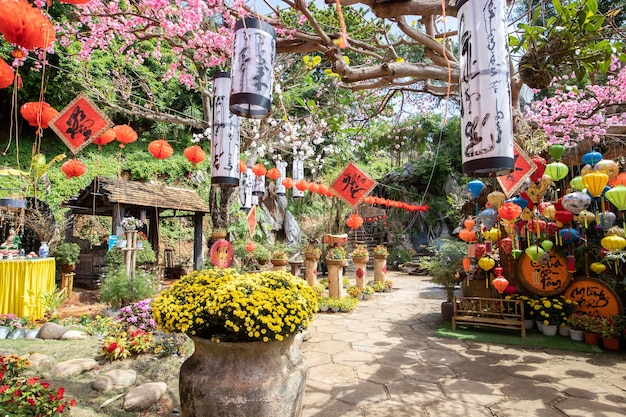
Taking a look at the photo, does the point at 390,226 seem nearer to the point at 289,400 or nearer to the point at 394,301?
the point at 394,301

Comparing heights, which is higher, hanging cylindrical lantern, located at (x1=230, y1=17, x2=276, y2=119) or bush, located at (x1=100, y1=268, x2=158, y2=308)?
hanging cylindrical lantern, located at (x1=230, y1=17, x2=276, y2=119)

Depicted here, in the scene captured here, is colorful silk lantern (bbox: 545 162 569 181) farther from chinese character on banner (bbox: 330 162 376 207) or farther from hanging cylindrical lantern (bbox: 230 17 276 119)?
chinese character on banner (bbox: 330 162 376 207)

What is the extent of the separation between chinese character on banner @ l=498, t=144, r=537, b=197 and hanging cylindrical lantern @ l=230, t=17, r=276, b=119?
3208 millimetres

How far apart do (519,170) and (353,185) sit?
431cm

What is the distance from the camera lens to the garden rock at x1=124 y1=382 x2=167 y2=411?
3.45m

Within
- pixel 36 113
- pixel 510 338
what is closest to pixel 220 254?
pixel 36 113

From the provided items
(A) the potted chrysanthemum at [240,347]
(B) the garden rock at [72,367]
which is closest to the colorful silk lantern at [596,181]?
(A) the potted chrysanthemum at [240,347]

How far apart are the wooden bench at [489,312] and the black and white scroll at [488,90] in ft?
14.5

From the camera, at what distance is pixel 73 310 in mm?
8742

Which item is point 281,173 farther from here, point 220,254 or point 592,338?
point 592,338

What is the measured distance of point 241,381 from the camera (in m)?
2.56

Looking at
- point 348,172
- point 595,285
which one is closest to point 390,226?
point 348,172

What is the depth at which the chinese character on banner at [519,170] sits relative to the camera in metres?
4.44

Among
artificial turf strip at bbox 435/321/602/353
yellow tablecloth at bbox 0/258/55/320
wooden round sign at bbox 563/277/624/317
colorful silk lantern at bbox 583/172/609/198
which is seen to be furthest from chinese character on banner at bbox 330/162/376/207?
yellow tablecloth at bbox 0/258/55/320
